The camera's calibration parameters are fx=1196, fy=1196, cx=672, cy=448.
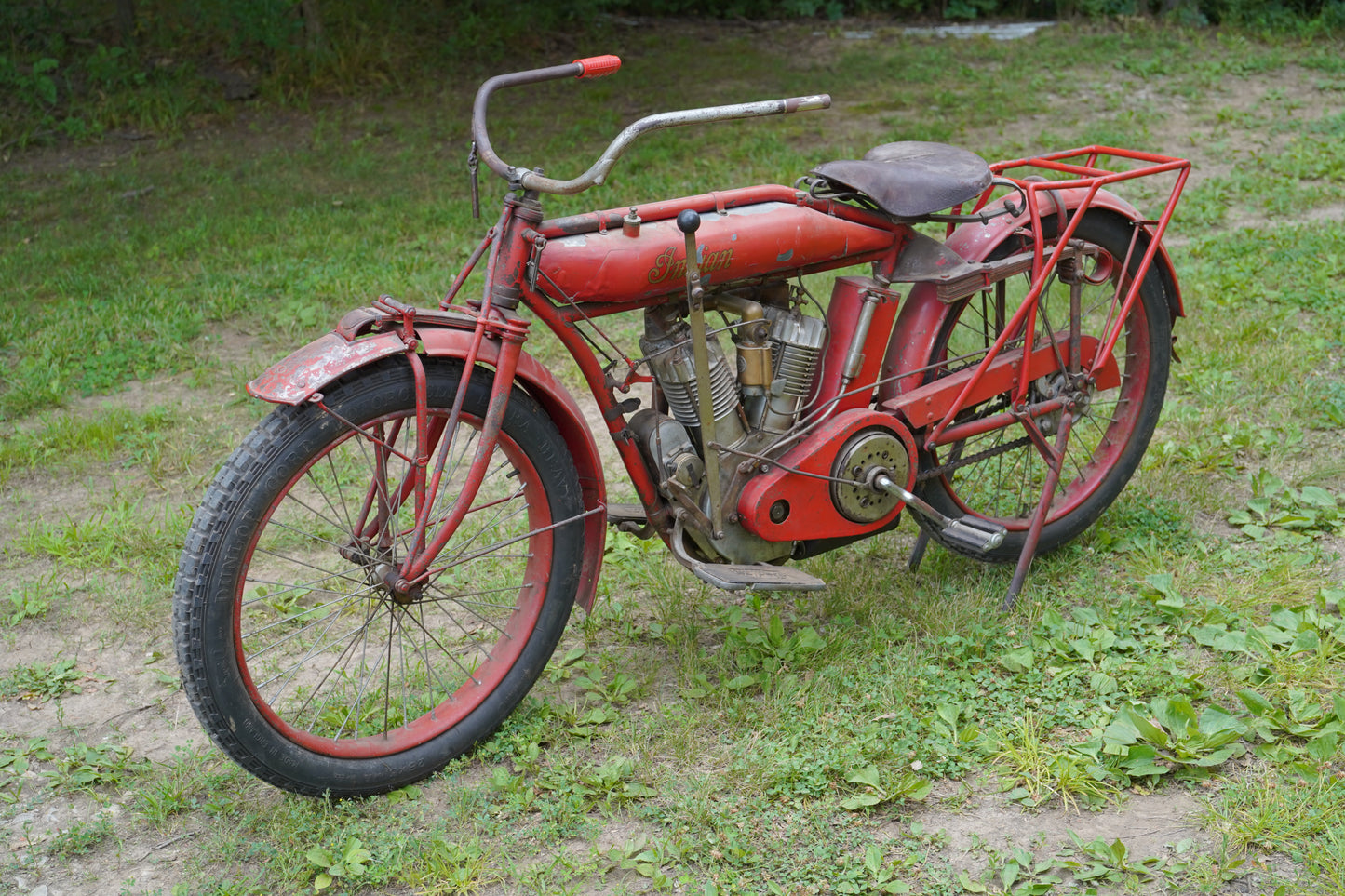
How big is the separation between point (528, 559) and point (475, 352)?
25.9 inches

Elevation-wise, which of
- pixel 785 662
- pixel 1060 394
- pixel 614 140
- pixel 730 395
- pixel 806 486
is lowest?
pixel 785 662

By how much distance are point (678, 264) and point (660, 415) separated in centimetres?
47

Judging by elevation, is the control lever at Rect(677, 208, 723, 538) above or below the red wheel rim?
above

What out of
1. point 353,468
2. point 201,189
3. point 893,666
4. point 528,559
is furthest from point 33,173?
point 893,666

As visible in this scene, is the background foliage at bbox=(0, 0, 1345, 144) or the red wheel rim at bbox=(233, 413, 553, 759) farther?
the background foliage at bbox=(0, 0, 1345, 144)

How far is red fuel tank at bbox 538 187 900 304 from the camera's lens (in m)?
2.91

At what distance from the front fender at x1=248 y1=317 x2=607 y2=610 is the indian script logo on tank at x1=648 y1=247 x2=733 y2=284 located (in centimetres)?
38

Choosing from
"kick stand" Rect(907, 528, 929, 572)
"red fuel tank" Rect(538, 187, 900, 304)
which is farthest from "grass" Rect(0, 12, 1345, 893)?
"red fuel tank" Rect(538, 187, 900, 304)

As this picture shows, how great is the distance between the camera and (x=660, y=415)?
129 inches

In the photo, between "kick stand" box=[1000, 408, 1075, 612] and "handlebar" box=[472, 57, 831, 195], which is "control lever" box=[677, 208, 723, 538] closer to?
"handlebar" box=[472, 57, 831, 195]

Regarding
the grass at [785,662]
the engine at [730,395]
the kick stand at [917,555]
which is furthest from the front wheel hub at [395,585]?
the kick stand at [917,555]

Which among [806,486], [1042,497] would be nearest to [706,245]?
[806,486]

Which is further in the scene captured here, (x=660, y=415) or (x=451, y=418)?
(x=660, y=415)

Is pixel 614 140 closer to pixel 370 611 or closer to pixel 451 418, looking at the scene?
pixel 451 418
